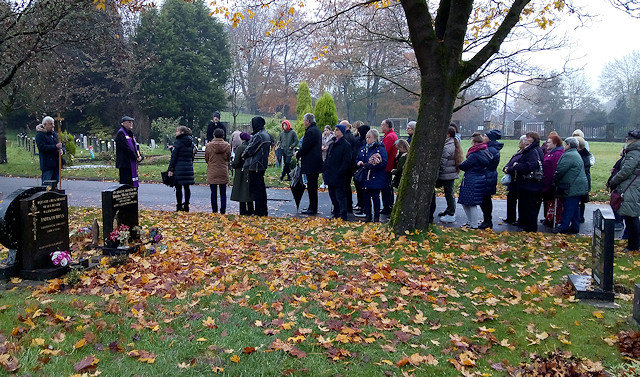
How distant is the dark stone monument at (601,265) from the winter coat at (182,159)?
8.08m

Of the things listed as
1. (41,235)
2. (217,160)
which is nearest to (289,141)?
(217,160)

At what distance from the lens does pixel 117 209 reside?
7.17 metres

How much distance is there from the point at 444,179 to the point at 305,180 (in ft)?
11.4

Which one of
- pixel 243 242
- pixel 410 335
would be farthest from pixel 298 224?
pixel 410 335

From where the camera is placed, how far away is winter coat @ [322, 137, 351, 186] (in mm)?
10148

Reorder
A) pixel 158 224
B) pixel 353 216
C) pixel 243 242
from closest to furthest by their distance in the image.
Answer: pixel 243 242, pixel 158 224, pixel 353 216

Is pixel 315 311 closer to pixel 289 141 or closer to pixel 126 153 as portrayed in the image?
pixel 126 153

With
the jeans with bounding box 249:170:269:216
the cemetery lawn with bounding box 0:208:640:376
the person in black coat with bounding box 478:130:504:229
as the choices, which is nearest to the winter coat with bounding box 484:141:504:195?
the person in black coat with bounding box 478:130:504:229

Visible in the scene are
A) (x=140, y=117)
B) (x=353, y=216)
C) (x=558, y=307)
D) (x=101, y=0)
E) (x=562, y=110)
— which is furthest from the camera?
(x=562, y=110)

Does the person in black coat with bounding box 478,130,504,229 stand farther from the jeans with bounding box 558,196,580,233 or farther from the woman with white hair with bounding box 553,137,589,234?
the jeans with bounding box 558,196,580,233

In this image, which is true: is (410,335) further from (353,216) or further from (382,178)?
(353,216)

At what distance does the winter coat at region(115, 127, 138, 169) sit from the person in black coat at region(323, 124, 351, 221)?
4279 millimetres

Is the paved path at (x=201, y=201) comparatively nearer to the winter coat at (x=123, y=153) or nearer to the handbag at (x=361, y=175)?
the handbag at (x=361, y=175)

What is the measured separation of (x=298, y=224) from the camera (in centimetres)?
961
